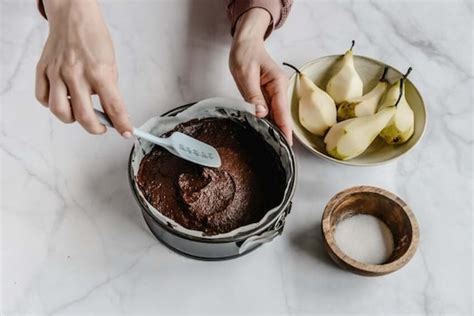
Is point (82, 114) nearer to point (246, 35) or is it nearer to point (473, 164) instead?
point (246, 35)

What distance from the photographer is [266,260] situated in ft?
2.62

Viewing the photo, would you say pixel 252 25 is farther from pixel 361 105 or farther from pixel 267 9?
pixel 361 105

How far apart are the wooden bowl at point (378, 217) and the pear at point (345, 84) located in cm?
15

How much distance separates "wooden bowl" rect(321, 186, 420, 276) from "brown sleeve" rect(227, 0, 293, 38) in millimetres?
301

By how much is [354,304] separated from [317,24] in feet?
1.60

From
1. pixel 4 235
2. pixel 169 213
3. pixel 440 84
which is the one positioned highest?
pixel 440 84

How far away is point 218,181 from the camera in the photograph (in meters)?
0.77

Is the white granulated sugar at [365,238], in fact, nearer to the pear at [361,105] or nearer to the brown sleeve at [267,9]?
the pear at [361,105]

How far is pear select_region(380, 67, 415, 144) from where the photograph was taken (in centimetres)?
85

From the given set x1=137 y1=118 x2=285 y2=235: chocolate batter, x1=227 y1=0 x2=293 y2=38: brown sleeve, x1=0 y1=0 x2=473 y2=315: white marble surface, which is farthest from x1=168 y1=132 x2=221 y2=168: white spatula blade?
x1=227 y1=0 x2=293 y2=38: brown sleeve

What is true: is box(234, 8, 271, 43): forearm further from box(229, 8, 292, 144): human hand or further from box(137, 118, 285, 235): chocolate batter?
box(137, 118, 285, 235): chocolate batter

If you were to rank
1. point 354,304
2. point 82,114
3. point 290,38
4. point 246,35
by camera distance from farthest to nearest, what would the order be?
1. point 290,38
2. point 246,35
3. point 354,304
4. point 82,114

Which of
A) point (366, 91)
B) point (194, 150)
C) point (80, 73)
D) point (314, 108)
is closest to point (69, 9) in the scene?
point (80, 73)

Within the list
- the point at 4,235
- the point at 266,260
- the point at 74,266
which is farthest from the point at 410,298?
the point at 4,235
